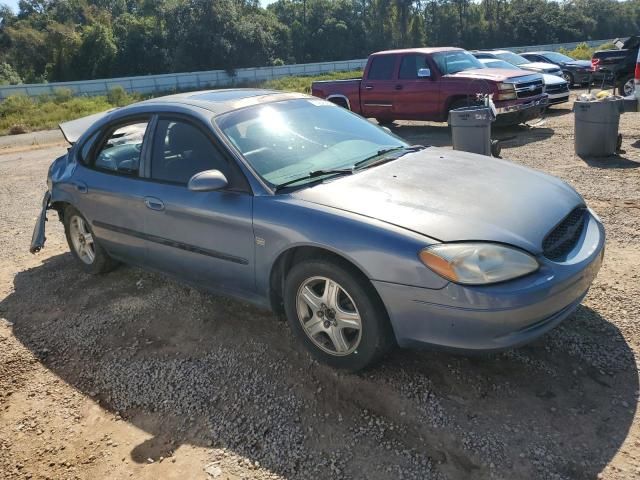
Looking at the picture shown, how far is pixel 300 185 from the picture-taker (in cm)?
329

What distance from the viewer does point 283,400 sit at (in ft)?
9.87

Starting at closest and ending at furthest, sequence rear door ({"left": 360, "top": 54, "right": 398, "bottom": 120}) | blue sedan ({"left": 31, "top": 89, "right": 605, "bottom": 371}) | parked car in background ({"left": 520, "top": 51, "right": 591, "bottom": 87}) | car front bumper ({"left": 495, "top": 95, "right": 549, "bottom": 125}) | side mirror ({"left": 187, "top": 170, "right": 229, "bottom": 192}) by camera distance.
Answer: blue sedan ({"left": 31, "top": 89, "right": 605, "bottom": 371})
side mirror ({"left": 187, "top": 170, "right": 229, "bottom": 192})
car front bumper ({"left": 495, "top": 95, "right": 549, "bottom": 125})
rear door ({"left": 360, "top": 54, "right": 398, "bottom": 120})
parked car in background ({"left": 520, "top": 51, "right": 591, "bottom": 87})

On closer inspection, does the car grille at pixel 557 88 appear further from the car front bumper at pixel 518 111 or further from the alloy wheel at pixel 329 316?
the alloy wheel at pixel 329 316

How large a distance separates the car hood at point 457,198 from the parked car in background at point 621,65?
948 centimetres

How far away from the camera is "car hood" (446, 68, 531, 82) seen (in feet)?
33.5

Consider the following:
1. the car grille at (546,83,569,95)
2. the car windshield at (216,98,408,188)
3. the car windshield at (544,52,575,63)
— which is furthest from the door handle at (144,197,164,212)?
the car windshield at (544,52,575,63)

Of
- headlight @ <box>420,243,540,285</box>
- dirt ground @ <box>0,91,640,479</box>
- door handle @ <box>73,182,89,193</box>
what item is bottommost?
dirt ground @ <box>0,91,640,479</box>

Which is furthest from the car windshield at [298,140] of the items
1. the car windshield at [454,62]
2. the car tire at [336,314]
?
the car windshield at [454,62]

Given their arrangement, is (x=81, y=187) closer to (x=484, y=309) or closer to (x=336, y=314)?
(x=336, y=314)

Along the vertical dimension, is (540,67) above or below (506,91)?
above

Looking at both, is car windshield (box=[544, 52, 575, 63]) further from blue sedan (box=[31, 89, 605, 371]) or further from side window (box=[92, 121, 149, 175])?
side window (box=[92, 121, 149, 175])

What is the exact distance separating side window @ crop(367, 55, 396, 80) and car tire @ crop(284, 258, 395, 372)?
9443 mm

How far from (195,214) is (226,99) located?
970 millimetres

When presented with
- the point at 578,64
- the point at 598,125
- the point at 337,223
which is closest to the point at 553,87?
Answer: the point at 598,125
